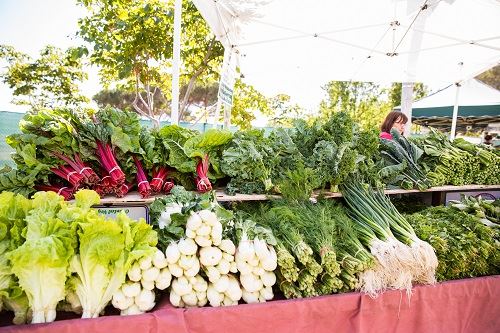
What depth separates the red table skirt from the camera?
1698 millimetres

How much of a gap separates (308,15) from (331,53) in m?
1.35

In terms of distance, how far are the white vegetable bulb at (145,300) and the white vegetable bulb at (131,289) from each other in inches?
1.1

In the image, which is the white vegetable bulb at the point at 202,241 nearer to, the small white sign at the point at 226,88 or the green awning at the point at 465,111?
the small white sign at the point at 226,88

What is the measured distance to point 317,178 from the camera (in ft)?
8.20

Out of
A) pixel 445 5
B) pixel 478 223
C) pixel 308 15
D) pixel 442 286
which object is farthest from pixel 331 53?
pixel 442 286

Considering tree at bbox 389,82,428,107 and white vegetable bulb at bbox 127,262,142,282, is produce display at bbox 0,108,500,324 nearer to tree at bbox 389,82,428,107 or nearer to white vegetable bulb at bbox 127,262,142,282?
white vegetable bulb at bbox 127,262,142,282

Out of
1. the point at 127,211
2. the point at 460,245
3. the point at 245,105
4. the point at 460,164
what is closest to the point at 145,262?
the point at 127,211

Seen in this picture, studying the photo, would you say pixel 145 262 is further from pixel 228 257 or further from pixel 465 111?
pixel 465 111

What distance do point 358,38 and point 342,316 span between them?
525cm

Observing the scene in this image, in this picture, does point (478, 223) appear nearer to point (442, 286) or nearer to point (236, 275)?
point (442, 286)

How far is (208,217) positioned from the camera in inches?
73.0

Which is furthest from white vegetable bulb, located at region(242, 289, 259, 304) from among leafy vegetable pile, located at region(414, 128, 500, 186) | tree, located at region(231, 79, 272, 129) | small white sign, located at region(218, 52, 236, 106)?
tree, located at region(231, 79, 272, 129)

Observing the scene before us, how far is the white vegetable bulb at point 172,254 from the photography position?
5.89 feet

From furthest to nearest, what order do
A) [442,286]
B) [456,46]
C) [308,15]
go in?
[456,46] < [308,15] < [442,286]
